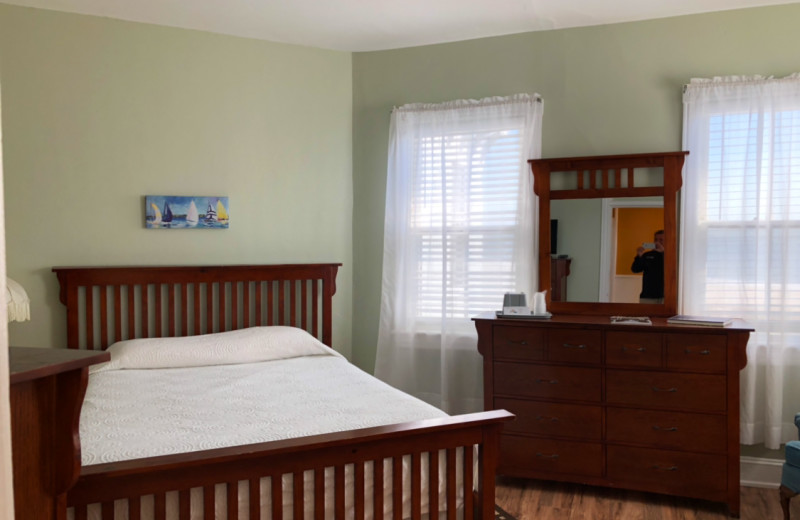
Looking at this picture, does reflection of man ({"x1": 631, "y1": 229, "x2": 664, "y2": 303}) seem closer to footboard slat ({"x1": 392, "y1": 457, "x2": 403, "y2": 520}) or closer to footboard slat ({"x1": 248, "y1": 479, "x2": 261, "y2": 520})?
footboard slat ({"x1": 392, "y1": 457, "x2": 403, "y2": 520})

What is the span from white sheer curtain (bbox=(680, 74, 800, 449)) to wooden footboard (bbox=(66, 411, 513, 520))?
1.93m

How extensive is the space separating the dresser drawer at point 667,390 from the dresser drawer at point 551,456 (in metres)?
0.28

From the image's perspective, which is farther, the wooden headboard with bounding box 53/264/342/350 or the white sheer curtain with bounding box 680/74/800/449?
the wooden headboard with bounding box 53/264/342/350

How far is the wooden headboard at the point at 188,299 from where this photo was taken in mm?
3406

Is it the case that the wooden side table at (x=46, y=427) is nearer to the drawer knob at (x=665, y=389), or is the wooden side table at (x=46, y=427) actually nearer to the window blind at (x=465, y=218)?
the drawer knob at (x=665, y=389)

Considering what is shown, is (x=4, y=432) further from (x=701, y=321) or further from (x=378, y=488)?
(x=701, y=321)

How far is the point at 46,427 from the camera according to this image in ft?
4.05

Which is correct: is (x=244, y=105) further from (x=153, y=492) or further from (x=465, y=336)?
(x=153, y=492)

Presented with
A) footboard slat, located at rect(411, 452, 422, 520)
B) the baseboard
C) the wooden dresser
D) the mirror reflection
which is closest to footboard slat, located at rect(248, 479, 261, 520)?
footboard slat, located at rect(411, 452, 422, 520)

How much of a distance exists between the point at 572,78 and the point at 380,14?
1.11m

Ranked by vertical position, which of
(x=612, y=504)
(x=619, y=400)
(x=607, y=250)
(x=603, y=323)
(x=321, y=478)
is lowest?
(x=612, y=504)

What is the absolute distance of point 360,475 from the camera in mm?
1847

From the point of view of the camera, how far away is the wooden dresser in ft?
9.77

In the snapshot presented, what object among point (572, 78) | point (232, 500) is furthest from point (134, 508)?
point (572, 78)
